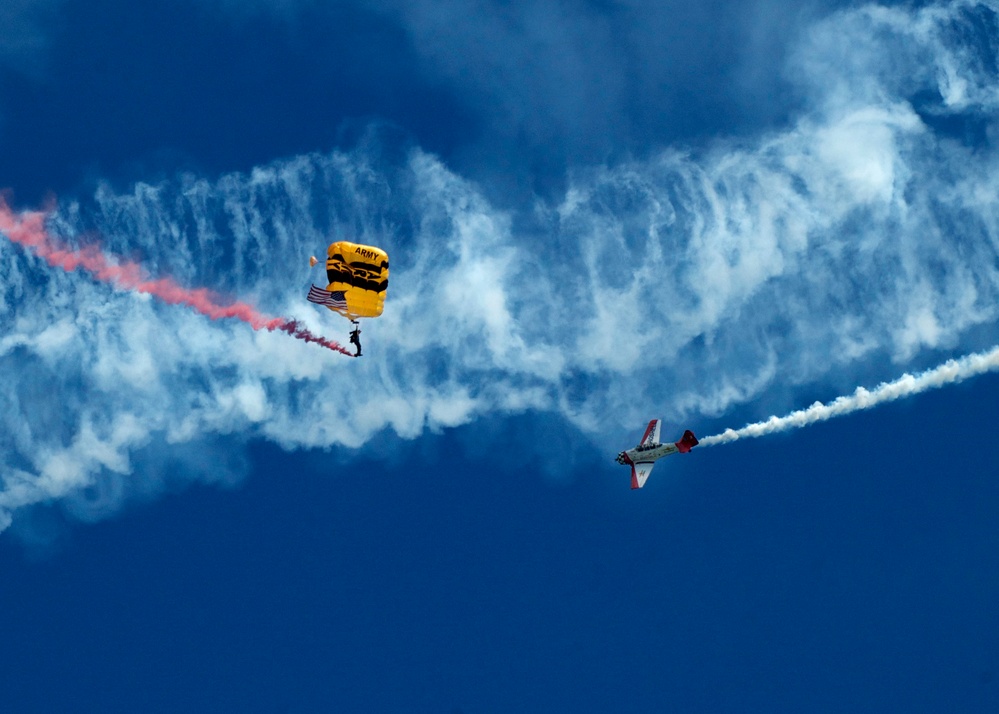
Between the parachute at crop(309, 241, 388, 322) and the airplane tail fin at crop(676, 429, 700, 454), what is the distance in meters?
17.4

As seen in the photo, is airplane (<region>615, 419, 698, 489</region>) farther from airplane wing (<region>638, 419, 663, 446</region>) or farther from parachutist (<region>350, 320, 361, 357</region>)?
parachutist (<region>350, 320, 361, 357</region>)

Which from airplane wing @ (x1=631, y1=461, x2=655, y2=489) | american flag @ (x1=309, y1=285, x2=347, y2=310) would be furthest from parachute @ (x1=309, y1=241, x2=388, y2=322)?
airplane wing @ (x1=631, y1=461, x2=655, y2=489)

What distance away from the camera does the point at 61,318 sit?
109375 mm

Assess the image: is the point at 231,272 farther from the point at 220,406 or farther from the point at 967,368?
the point at 967,368

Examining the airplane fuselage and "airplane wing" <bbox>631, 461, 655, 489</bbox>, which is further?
"airplane wing" <bbox>631, 461, 655, 489</bbox>

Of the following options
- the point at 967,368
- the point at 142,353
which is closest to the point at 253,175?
the point at 142,353

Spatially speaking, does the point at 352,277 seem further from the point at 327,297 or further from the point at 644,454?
the point at 644,454

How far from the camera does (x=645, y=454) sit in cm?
11275

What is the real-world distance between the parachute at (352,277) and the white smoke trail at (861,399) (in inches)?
738

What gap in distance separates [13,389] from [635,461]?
106 ft

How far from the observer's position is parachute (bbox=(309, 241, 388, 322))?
10800 centimetres

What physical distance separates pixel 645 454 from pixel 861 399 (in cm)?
1178

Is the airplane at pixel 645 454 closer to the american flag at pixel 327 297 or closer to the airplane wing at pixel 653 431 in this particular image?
the airplane wing at pixel 653 431

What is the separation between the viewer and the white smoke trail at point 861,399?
107 m
